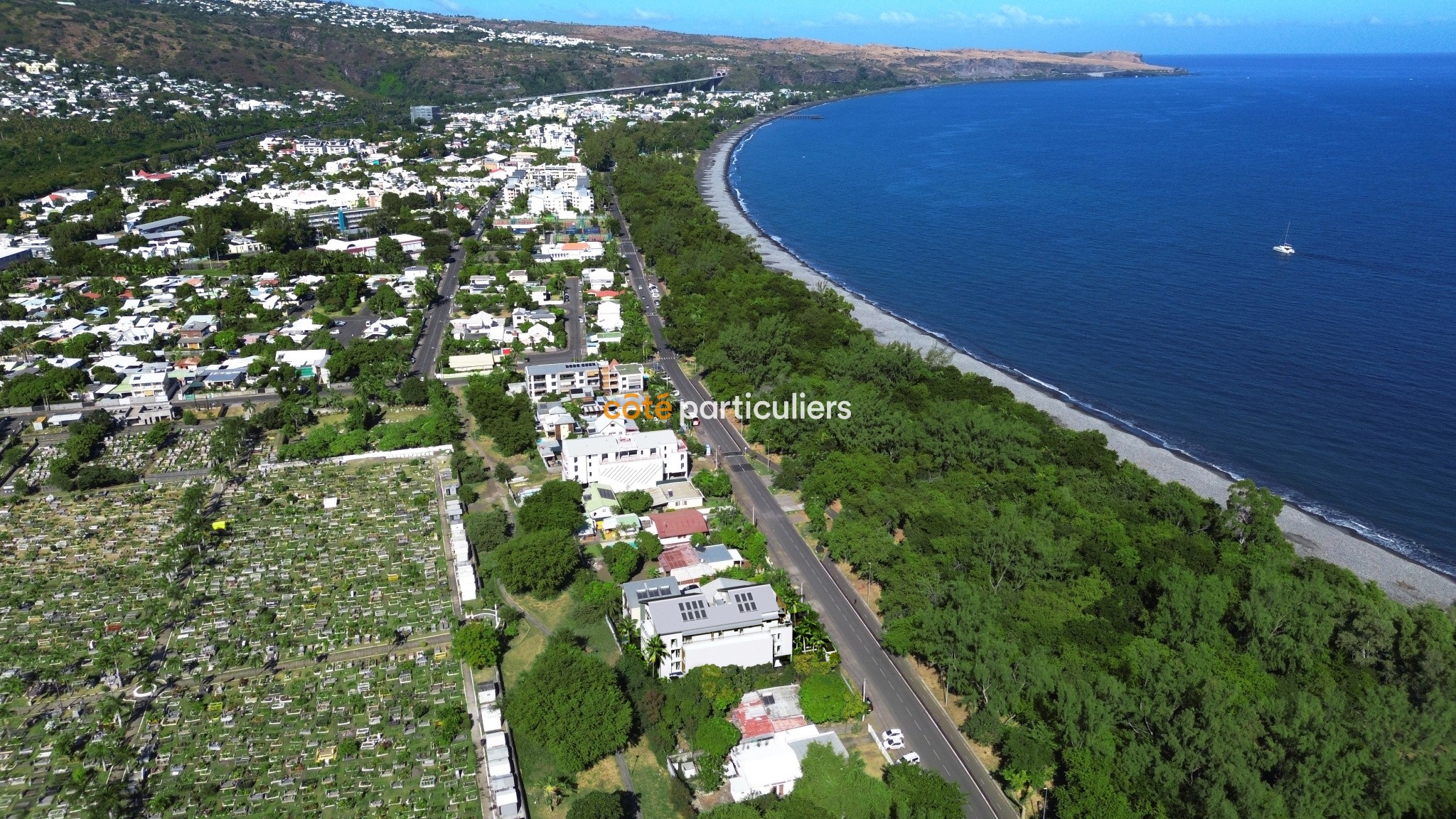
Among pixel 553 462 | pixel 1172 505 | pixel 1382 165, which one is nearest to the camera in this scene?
pixel 1172 505

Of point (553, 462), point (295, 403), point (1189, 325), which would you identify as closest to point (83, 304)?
point (295, 403)

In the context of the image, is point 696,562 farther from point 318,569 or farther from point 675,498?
point 318,569

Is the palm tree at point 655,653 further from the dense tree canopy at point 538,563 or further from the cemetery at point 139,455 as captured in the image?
the cemetery at point 139,455

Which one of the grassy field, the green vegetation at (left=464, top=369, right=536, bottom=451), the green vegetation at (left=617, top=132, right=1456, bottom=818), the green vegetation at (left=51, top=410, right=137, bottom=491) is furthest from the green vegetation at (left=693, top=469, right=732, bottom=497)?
the green vegetation at (left=51, top=410, right=137, bottom=491)

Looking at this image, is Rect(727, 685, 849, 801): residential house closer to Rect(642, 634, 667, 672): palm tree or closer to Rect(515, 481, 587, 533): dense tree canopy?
Rect(642, 634, 667, 672): palm tree

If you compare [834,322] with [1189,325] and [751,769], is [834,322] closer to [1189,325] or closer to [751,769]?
[1189,325]

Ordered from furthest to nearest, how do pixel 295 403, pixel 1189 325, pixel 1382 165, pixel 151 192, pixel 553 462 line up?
pixel 1382 165 → pixel 151 192 → pixel 1189 325 → pixel 295 403 → pixel 553 462
